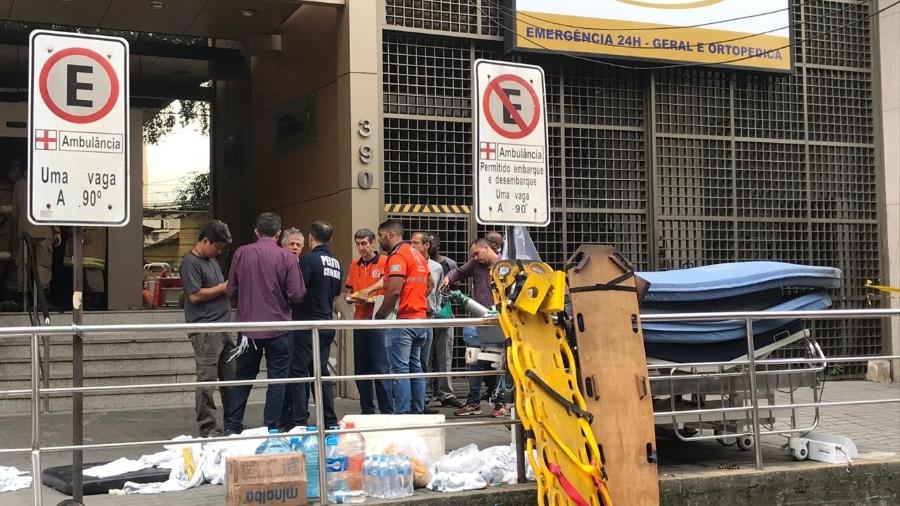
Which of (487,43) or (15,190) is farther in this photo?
(15,190)

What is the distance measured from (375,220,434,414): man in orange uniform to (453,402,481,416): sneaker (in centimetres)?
80

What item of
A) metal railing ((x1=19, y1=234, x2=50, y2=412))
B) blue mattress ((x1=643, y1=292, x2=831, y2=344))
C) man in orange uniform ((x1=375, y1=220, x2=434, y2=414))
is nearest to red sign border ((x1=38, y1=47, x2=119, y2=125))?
man in orange uniform ((x1=375, y1=220, x2=434, y2=414))

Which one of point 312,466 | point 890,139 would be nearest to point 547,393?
point 312,466

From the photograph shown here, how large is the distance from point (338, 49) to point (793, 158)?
21.6 ft

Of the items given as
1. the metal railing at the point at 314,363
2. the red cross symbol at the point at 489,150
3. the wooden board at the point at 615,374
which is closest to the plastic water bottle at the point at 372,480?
the metal railing at the point at 314,363

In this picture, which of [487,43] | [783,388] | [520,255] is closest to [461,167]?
[487,43]

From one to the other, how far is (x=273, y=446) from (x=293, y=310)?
2604 millimetres

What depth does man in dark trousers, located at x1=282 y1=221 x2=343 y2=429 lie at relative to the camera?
8062mm

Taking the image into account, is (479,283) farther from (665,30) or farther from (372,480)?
(665,30)

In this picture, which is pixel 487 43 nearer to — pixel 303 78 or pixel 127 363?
pixel 303 78

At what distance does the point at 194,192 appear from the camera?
1625cm

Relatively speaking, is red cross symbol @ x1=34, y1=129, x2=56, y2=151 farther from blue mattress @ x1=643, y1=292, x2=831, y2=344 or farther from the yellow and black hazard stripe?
the yellow and black hazard stripe

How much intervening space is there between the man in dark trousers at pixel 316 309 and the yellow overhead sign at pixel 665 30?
15.6 feet

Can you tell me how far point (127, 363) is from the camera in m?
11.1
